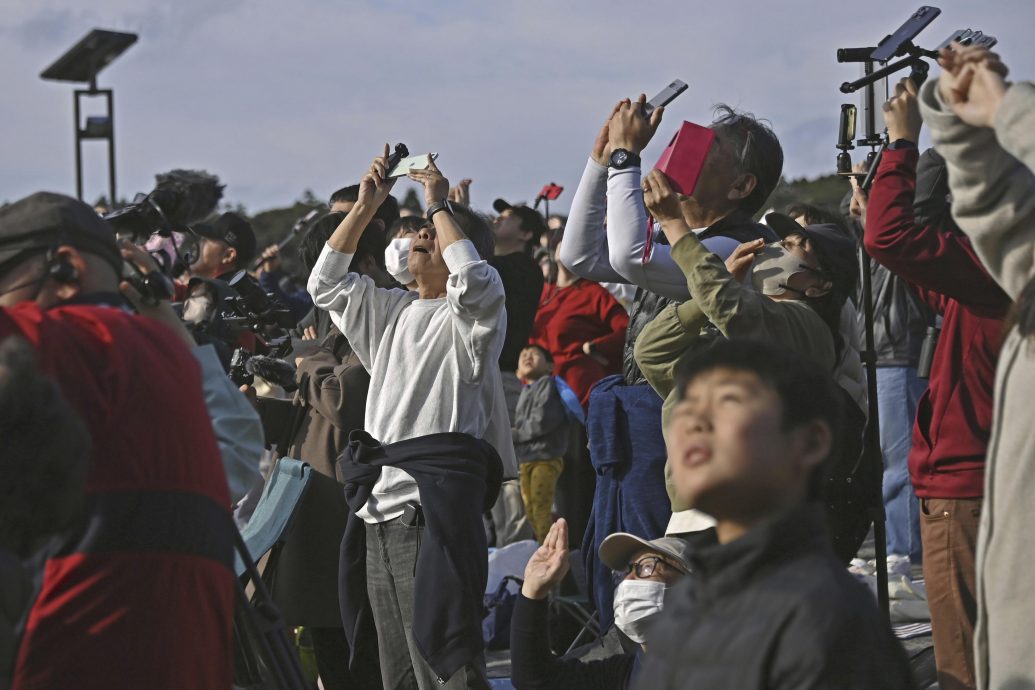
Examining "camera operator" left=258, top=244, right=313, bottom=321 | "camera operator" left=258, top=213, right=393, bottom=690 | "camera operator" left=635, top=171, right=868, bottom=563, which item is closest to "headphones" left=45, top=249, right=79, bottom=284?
"camera operator" left=635, top=171, right=868, bottom=563

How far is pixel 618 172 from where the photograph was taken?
4797 mm

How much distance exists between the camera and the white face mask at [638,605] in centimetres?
Answer: 464

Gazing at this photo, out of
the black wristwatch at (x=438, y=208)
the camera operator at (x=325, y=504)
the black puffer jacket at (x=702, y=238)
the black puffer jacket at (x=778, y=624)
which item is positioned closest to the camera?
the black puffer jacket at (x=778, y=624)

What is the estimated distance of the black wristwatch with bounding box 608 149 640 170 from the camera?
481cm

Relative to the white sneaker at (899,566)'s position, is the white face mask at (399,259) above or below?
above

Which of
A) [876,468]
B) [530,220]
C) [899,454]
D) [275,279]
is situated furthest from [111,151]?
[876,468]

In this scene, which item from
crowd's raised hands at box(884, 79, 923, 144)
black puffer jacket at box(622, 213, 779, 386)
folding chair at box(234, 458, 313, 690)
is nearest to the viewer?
folding chair at box(234, 458, 313, 690)

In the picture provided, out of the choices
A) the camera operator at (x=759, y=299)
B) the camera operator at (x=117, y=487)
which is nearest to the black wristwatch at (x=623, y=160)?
the camera operator at (x=759, y=299)

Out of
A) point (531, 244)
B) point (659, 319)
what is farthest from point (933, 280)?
point (531, 244)

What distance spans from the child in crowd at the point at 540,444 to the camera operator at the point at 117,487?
5833mm

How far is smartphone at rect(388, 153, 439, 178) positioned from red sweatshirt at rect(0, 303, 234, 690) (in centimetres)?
250

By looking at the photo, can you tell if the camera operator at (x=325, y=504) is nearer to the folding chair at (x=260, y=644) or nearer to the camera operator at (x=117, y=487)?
the folding chair at (x=260, y=644)

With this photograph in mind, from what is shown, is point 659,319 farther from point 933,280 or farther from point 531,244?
point 531,244

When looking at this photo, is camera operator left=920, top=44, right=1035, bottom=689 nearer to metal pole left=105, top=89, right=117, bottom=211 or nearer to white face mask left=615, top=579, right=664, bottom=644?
white face mask left=615, top=579, right=664, bottom=644
